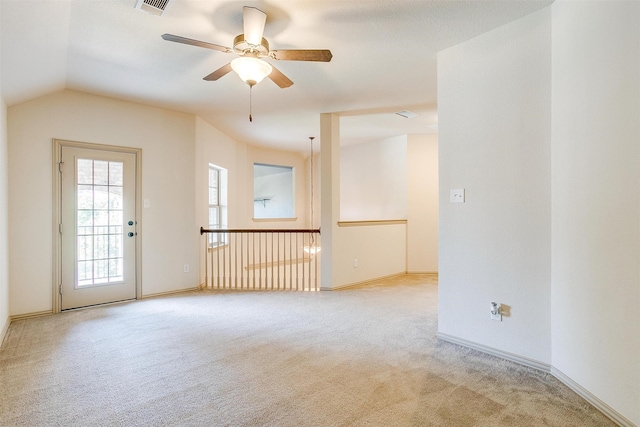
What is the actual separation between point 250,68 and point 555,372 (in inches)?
116

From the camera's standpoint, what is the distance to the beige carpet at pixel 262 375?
1.76m

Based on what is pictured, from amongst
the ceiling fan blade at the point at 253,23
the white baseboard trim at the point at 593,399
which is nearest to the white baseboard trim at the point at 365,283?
the white baseboard trim at the point at 593,399

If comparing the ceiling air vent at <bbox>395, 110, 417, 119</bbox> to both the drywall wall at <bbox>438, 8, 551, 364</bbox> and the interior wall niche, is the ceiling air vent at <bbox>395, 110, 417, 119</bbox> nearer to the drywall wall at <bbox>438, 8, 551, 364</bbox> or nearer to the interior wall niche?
the drywall wall at <bbox>438, 8, 551, 364</bbox>

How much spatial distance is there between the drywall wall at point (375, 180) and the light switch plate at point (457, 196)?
3.30 meters

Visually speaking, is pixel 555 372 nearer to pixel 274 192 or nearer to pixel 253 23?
pixel 253 23

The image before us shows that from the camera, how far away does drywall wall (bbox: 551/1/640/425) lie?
1634 mm

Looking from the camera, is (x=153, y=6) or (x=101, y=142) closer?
(x=153, y=6)

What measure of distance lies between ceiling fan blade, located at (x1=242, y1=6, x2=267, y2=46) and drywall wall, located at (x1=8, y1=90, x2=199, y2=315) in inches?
104

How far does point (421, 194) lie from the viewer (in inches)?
234

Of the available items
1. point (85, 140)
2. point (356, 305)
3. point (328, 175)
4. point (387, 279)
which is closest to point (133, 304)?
point (85, 140)

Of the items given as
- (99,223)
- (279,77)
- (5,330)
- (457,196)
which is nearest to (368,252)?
(457,196)

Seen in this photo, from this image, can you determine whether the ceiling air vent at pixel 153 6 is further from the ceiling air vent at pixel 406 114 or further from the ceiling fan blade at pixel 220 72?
the ceiling air vent at pixel 406 114

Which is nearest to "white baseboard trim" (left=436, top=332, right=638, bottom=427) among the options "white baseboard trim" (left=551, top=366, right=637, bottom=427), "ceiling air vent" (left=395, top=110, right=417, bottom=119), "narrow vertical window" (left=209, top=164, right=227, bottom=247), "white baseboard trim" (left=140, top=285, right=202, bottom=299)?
"white baseboard trim" (left=551, top=366, right=637, bottom=427)

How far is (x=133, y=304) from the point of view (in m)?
3.94
